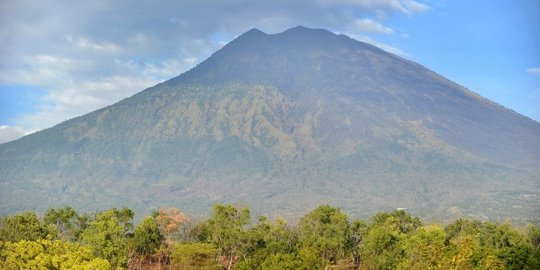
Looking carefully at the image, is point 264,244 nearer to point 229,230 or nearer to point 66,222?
point 229,230

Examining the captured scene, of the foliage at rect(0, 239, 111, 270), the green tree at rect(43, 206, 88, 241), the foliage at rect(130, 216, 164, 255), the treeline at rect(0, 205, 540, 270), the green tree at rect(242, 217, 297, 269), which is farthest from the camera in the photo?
the green tree at rect(43, 206, 88, 241)

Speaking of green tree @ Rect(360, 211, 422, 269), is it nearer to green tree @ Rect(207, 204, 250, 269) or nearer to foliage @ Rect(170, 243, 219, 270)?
green tree @ Rect(207, 204, 250, 269)

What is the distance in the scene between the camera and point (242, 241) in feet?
203

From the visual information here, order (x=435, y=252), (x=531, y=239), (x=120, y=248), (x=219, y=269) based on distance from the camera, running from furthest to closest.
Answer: (x=531, y=239), (x=219, y=269), (x=120, y=248), (x=435, y=252)

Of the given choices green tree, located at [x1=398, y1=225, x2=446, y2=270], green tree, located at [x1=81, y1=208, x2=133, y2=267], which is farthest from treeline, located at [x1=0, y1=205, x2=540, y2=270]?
green tree, located at [x1=398, y1=225, x2=446, y2=270]

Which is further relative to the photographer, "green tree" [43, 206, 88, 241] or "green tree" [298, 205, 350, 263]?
"green tree" [43, 206, 88, 241]

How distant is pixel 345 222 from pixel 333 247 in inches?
189

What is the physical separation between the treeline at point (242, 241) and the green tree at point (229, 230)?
96 millimetres

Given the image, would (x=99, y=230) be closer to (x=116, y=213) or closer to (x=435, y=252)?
(x=116, y=213)

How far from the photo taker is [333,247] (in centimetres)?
6266

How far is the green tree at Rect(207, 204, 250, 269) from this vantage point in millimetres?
61406

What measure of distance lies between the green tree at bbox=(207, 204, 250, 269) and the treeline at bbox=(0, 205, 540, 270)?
0.31ft

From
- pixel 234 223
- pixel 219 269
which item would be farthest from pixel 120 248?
pixel 234 223

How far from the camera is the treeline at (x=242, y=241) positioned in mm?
50156
